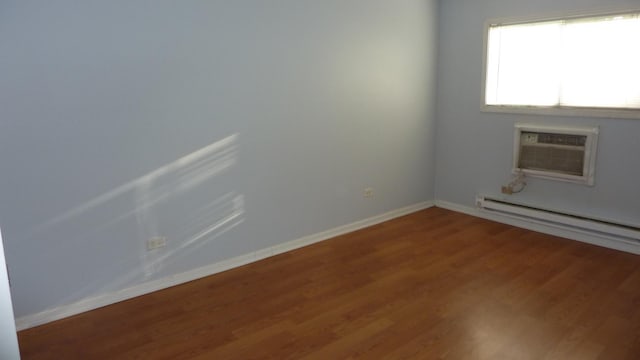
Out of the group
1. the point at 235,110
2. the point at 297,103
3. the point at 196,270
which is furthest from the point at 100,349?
the point at 297,103

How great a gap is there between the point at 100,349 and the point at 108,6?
6.81 feet

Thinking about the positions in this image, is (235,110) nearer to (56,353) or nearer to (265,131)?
(265,131)

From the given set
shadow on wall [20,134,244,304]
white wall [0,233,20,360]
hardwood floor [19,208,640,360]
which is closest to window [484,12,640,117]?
hardwood floor [19,208,640,360]

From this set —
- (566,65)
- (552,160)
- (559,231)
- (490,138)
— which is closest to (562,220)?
(559,231)

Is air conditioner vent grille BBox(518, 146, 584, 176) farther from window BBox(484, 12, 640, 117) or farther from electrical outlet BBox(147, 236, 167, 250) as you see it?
electrical outlet BBox(147, 236, 167, 250)

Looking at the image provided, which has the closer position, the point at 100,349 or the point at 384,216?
the point at 100,349

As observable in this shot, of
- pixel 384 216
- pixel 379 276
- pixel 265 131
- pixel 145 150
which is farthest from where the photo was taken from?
pixel 384 216

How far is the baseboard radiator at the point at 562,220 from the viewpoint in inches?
150

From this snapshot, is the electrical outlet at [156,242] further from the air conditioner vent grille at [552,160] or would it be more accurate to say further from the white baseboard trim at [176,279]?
the air conditioner vent grille at [552,160]

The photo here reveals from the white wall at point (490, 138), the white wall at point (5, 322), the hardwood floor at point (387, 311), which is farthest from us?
the white wall at point (490, 138)

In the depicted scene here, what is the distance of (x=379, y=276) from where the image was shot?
11.2 feet

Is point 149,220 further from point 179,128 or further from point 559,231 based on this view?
point 559,231

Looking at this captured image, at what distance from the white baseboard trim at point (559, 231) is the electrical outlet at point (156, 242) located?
3.27 metres

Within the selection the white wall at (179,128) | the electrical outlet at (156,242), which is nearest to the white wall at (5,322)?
the white wall at (179,128)
